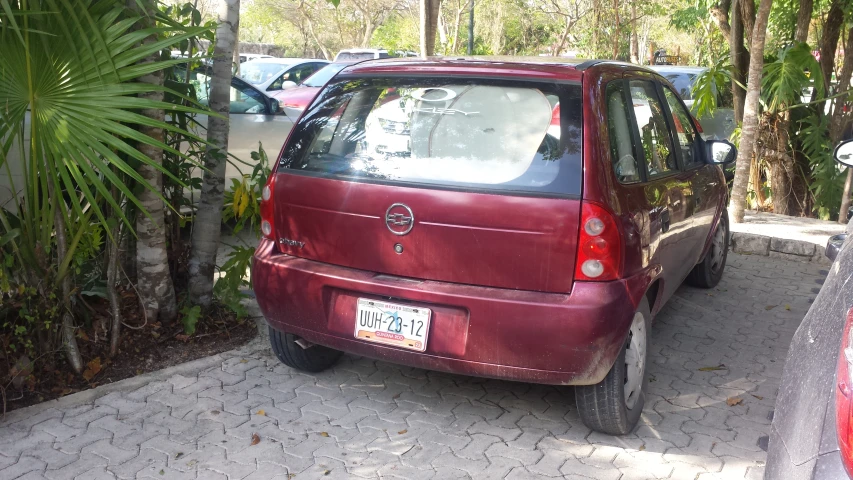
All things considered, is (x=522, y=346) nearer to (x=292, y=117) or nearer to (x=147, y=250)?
(x=147, y=250)

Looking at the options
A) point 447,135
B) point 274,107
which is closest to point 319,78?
point 274,107

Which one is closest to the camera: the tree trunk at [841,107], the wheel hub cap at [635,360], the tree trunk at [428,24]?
the wheel hub cap at [635,360]

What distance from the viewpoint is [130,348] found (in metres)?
4.39

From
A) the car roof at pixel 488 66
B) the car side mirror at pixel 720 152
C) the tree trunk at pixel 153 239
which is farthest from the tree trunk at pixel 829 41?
the tree trunk at pixel 153 239

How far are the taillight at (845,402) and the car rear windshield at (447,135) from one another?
1.57m

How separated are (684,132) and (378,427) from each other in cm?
263

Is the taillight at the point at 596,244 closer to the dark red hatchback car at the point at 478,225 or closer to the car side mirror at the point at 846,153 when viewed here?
the dark red hatchback car at the point at 478,225

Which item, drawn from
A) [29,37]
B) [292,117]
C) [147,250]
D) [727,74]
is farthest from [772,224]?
[29,37]

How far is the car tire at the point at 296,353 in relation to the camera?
13.8ft

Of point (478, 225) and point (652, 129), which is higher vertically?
point (652, 129)

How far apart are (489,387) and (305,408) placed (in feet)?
3.11

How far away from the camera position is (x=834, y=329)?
203 cm

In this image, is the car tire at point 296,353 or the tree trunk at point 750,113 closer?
the car tire at point 296,353

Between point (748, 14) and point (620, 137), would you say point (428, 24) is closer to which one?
point (748, 14)
